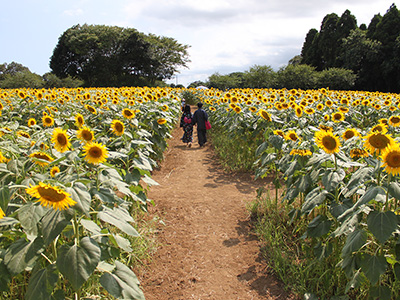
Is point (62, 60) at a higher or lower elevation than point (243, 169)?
higher

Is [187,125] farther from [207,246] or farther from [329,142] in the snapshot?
[329,142]

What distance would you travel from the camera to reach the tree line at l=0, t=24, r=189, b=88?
44.9 m

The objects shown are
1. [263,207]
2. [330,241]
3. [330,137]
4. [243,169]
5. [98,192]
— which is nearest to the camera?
[98,192]

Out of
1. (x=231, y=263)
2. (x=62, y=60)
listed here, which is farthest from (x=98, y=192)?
(x=62, y=60)

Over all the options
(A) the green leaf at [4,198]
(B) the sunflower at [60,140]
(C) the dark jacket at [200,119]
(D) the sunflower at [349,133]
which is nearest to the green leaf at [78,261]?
(A) the green leaf at [4,198]

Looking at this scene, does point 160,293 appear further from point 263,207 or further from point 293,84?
point 293,84

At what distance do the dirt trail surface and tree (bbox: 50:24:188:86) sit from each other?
4310 centimetres

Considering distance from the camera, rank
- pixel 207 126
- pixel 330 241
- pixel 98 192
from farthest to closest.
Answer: pixel 207 126
pixel 330 241
pixel 98 192

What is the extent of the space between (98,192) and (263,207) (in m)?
2.83

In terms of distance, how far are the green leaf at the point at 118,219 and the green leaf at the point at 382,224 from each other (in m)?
1.41

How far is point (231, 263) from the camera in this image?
10.5ft

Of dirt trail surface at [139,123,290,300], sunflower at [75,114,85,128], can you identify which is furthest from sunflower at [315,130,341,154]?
sunflower at [75,114,85,128]

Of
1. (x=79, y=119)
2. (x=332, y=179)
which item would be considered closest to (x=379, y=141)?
(x=332, y=179)

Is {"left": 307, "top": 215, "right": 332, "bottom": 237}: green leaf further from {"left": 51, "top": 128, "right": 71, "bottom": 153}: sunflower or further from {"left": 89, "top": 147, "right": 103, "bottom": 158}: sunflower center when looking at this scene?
{"left": 51, "top": 128, "right": 71, "bottom": 153}: sunflower
